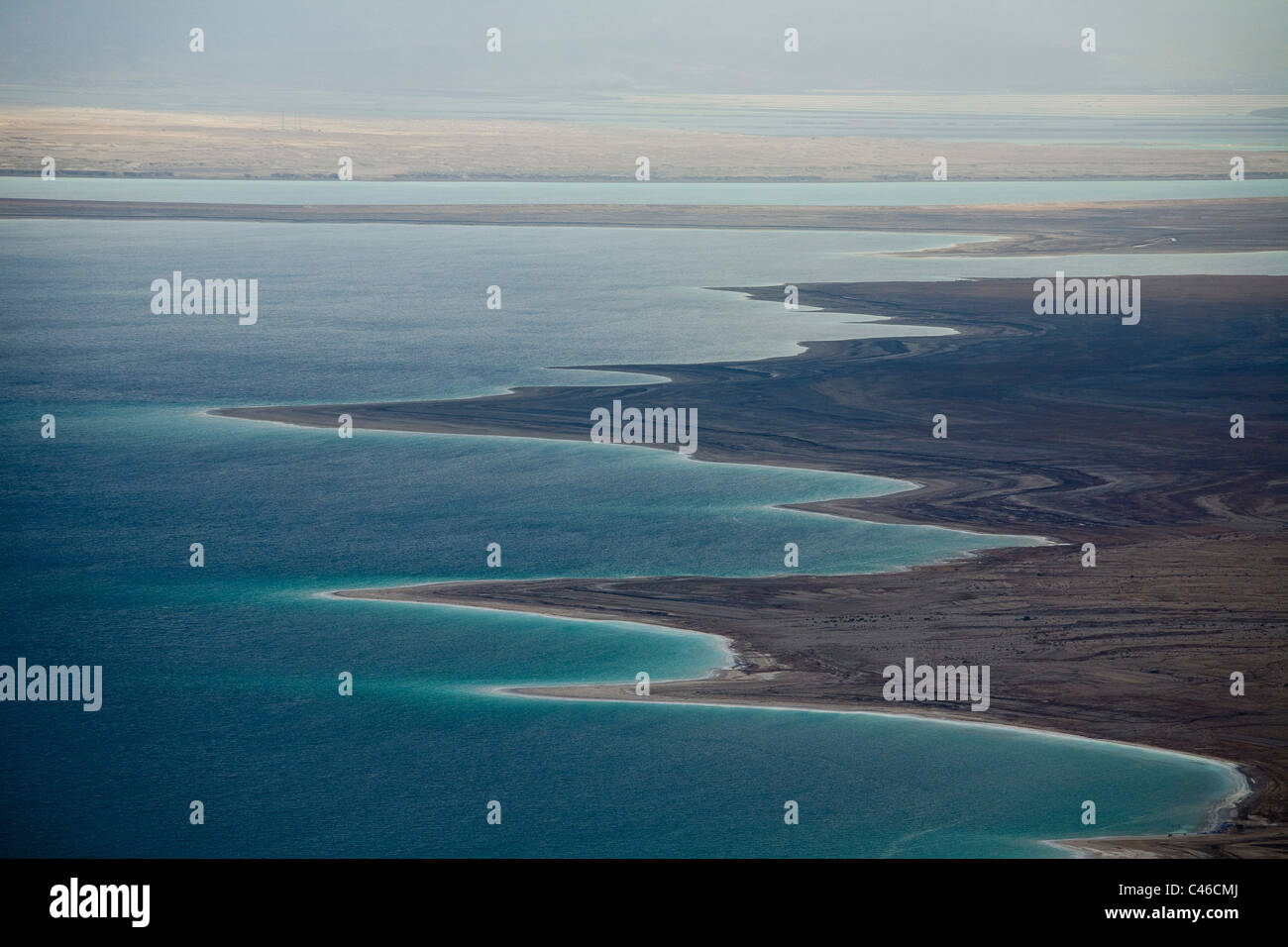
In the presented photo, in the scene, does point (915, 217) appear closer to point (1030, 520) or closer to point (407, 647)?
point (1030, 520)

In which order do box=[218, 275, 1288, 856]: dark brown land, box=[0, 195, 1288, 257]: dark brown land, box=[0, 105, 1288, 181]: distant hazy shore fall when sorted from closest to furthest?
box=[218, 275, 1288, 856]: dark brown land, box=[0, 195, 1288, 257]: dark brown land, box=[0, 105, 1288, 181]: distant hazy shore

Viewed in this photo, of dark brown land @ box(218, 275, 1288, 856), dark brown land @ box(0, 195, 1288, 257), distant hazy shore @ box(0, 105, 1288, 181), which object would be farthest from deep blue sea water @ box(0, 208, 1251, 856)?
distant hazy shore @ box(0, 105, 1288, 181)

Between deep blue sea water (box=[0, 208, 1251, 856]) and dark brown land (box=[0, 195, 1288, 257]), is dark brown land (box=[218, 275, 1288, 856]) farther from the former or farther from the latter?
dark brown land (box=[0, 195, 1288, 257])

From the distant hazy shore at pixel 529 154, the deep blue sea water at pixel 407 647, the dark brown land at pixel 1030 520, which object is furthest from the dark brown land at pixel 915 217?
the deep blue sea water at pixel 407 647

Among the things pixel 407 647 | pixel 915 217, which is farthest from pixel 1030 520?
pixel 915 217

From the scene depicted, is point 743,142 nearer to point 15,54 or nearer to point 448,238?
point 448,238
